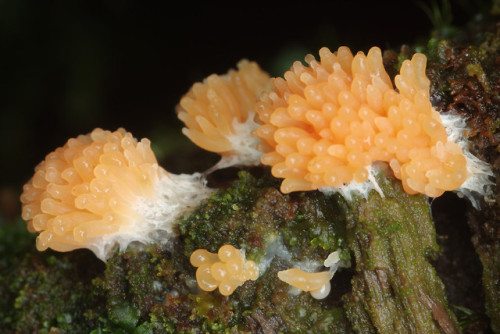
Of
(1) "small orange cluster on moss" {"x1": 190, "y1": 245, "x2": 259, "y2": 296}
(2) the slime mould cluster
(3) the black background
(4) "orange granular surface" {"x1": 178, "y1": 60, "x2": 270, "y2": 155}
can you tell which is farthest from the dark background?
(1) "small orange cluster on moss" {"x1": 190, "y1": 245, "x2": 259, "y2": 296}

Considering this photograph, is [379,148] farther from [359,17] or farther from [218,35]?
[218,35]

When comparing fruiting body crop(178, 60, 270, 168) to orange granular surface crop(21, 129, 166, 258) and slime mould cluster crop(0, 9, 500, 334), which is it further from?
orange granular surface crop(21, 129, 166, 258)

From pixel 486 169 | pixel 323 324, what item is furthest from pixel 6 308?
pixel 486 169

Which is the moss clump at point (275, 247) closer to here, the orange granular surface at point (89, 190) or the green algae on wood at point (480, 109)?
the orange granular surface at point (89, 190)

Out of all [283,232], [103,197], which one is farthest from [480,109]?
[103,197]

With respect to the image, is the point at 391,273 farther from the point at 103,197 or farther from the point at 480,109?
the point at 103,197

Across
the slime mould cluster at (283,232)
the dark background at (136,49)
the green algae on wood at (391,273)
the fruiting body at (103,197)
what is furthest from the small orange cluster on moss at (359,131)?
the dark background at (136,49)
